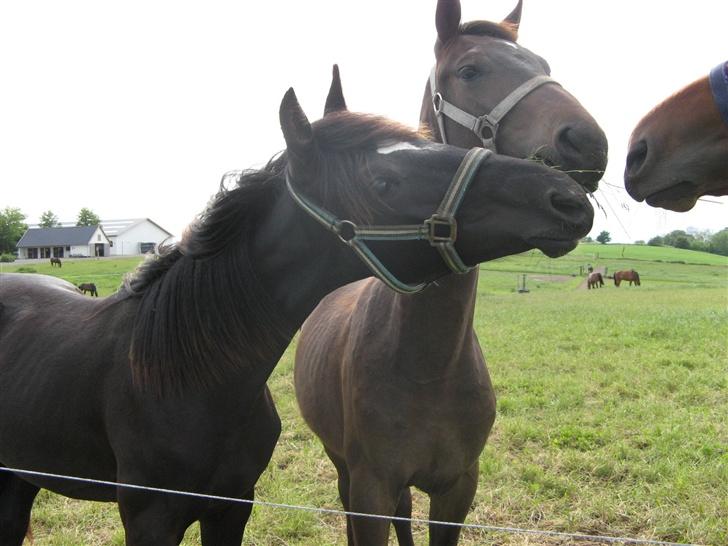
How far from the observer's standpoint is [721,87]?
1.88 metres

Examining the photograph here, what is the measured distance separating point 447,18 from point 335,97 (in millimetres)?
961

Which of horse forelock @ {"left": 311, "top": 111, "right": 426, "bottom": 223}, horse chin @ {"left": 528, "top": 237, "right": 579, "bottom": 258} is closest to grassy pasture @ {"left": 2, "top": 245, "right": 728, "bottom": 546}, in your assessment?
horse chin @ {"left": 528, "top": 237, "right": 579, "bottom": 258}

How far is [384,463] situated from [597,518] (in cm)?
251

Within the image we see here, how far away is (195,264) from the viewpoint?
212cm

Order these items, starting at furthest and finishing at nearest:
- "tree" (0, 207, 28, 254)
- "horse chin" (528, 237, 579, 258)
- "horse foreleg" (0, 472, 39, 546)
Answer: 1. "tree" (0, 207, 28, 254)
2. "horse foreleg" (0, 472, 39, 546)
3. "horse chin" (528, 237, 579, 258)

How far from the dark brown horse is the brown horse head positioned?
609mm

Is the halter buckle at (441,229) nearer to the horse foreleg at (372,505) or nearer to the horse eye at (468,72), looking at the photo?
the horse eye at (468,72)

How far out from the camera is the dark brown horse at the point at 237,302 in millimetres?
1796

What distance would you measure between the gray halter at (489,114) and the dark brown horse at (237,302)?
28.0 inches

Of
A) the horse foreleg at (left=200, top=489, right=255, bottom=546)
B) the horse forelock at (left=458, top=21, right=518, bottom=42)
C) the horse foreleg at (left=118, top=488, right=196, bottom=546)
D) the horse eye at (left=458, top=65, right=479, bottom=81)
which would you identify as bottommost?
the horse foreleg at (left=200, top=489, right=255, bottom=546)

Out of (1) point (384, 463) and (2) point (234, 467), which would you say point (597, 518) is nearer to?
(1) point (384, 463)

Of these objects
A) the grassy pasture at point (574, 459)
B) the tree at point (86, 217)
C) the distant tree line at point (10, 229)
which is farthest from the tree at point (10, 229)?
the grassy pasture at point (574, 459)

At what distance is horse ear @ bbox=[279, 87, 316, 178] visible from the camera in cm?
180

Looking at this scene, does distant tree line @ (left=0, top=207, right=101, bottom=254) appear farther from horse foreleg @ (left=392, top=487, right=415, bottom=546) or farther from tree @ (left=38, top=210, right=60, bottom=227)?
horse foreleg @ (left=392, top=487, right=415, bottom=546)
